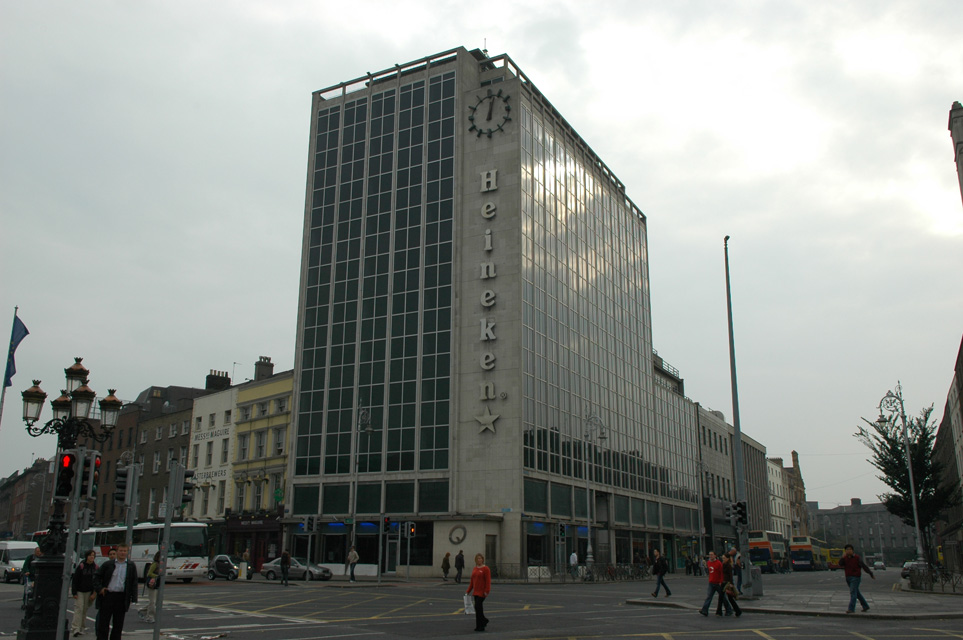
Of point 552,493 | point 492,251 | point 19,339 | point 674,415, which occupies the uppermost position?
point 492,251

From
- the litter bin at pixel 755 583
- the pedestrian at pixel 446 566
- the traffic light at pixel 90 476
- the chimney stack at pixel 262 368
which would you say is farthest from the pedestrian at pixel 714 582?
the chimney stack at pixel 262 368

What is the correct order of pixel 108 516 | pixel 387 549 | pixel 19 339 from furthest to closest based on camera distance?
pixel 108 516, pixel 387 549, pixel 19 339

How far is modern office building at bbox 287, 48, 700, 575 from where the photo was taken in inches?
1988

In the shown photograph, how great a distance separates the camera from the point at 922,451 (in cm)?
4647

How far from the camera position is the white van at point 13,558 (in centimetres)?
4709

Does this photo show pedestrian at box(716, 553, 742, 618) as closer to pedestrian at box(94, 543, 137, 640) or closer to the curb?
the curb

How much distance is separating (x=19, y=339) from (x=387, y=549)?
31.4 m

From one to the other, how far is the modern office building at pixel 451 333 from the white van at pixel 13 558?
16.4 metres

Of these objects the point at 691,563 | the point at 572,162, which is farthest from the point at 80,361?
the point at 691,563

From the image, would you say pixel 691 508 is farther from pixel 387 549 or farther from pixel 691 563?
pixel 387 549

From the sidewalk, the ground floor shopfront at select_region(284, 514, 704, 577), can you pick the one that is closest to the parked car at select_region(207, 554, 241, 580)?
the ground floor shopfront at select_region(284, 514, 704, 577)

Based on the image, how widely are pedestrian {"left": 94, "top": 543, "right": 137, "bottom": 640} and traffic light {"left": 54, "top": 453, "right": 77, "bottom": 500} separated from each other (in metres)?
1.35

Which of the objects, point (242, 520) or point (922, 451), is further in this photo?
point (242, 520)

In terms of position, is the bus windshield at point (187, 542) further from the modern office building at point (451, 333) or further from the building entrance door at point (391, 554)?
the building entrance door at point (391, 554)
